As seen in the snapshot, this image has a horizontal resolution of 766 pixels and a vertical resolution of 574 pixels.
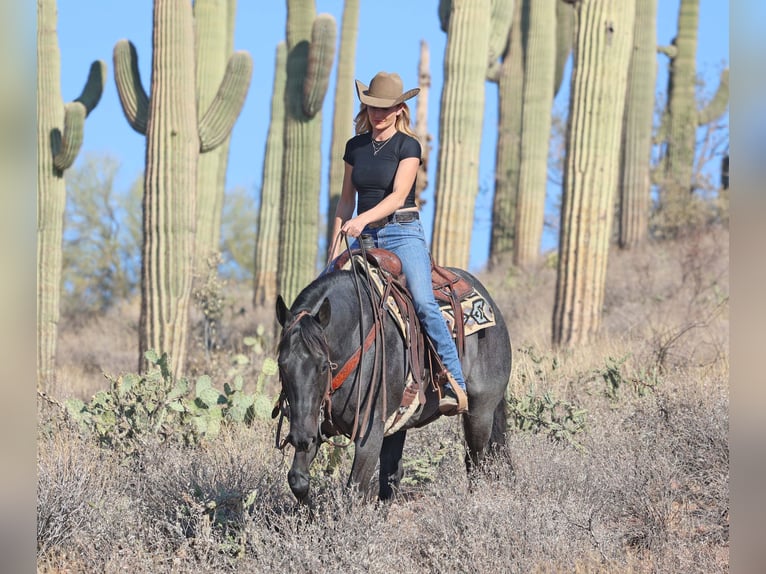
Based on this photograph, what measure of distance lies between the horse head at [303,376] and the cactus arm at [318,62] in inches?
393

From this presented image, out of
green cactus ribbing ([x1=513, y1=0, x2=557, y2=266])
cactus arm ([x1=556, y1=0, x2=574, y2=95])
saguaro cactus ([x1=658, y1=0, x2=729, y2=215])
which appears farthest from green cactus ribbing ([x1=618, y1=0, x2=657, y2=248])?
saguaro cactus ([x1=658, y1=0, x2=729, y2=215])

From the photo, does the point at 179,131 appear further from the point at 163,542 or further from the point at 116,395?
the point at 163,542

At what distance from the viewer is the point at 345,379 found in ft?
18.7

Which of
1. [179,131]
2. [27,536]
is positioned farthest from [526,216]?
[27,536]

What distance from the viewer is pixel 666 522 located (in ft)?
20.6

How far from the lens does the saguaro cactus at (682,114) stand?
25625 millimetres

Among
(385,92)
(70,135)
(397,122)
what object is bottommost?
(70,135)

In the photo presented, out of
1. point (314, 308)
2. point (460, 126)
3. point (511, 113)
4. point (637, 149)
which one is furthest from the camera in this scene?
point (511, 113)

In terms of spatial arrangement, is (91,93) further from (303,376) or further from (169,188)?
(303,376)

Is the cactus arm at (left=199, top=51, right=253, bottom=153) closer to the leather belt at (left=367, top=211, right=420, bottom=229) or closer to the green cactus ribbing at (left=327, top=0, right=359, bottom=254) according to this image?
the leather belt at (left=367, top=211, right=420, bottom=229)

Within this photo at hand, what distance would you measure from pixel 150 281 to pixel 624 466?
22.0 feet

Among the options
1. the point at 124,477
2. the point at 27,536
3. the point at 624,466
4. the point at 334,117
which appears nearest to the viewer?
the point at 27,536

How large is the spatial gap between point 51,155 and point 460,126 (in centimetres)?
552

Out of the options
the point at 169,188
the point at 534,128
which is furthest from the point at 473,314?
the point at 534,128
